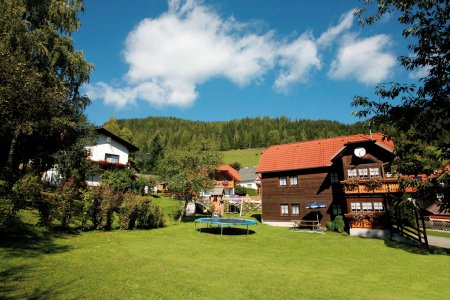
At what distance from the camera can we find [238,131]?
557 feet

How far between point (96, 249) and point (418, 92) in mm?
15964

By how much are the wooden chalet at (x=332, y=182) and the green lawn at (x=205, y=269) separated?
5.45 meters

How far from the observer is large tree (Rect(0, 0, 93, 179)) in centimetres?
2058

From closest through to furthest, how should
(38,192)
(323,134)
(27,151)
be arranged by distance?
(38,192) < (27,151) < (323,134)

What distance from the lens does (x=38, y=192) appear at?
17.5 meters

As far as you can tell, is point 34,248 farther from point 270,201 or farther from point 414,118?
point 270,201

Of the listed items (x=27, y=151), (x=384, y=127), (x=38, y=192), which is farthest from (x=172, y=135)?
(x=384, y=127)

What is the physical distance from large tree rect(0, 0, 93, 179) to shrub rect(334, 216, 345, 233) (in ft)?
89.8

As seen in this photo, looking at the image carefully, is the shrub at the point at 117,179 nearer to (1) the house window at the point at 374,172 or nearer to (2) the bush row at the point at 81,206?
(2) the bush row at the point at 81,206

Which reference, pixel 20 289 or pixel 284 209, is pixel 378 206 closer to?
pixel 284 209

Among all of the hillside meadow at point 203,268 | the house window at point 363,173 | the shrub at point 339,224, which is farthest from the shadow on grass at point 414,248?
the house window at point 363,173

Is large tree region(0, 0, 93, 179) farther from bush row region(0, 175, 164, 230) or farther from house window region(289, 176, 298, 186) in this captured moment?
house window region(289, 176, 298, 186)

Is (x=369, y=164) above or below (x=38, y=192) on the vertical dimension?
above

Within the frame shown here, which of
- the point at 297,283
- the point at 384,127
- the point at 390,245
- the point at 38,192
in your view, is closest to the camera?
the point at 384,127
